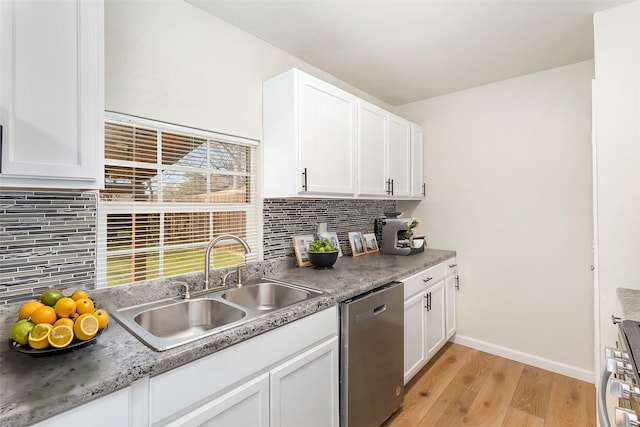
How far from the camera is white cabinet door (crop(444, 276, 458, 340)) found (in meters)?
2.85

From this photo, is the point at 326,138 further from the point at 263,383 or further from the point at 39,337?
the point at 39,337

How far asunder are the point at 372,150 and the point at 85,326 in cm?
211

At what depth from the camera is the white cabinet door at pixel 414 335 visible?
7.14 ft

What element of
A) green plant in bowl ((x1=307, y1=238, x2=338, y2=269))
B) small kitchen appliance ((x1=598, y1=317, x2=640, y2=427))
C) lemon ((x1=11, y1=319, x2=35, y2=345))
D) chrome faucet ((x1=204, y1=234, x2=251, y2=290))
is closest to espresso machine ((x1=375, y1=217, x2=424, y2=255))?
green plant in bowl ((x1=307, y1=238, x2=338, y2=269))

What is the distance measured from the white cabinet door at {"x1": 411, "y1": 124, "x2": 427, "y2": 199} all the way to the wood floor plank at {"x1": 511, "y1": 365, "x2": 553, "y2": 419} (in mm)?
1725

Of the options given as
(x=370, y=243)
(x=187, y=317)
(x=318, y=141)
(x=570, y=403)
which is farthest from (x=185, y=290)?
(x=570, y=403)

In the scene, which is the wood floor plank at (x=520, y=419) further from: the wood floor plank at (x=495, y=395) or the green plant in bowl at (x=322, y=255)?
the green plant in bowl at (x=322, y=255)

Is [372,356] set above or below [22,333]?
below

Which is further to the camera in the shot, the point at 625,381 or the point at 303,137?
the point at 303,137

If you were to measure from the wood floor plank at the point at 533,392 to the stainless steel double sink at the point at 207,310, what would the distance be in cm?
172

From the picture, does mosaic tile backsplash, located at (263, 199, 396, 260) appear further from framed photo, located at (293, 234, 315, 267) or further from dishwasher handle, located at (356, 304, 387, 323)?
dishwasher handle, located at (356, 304, 387, 323)

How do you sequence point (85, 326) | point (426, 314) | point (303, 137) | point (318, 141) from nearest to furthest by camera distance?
1. point (85, 326)
2. point (303, 137)
3. point (318, 141)
4. point (426, 314)

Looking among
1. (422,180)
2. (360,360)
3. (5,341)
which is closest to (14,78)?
(5,341)

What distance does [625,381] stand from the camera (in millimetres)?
969
